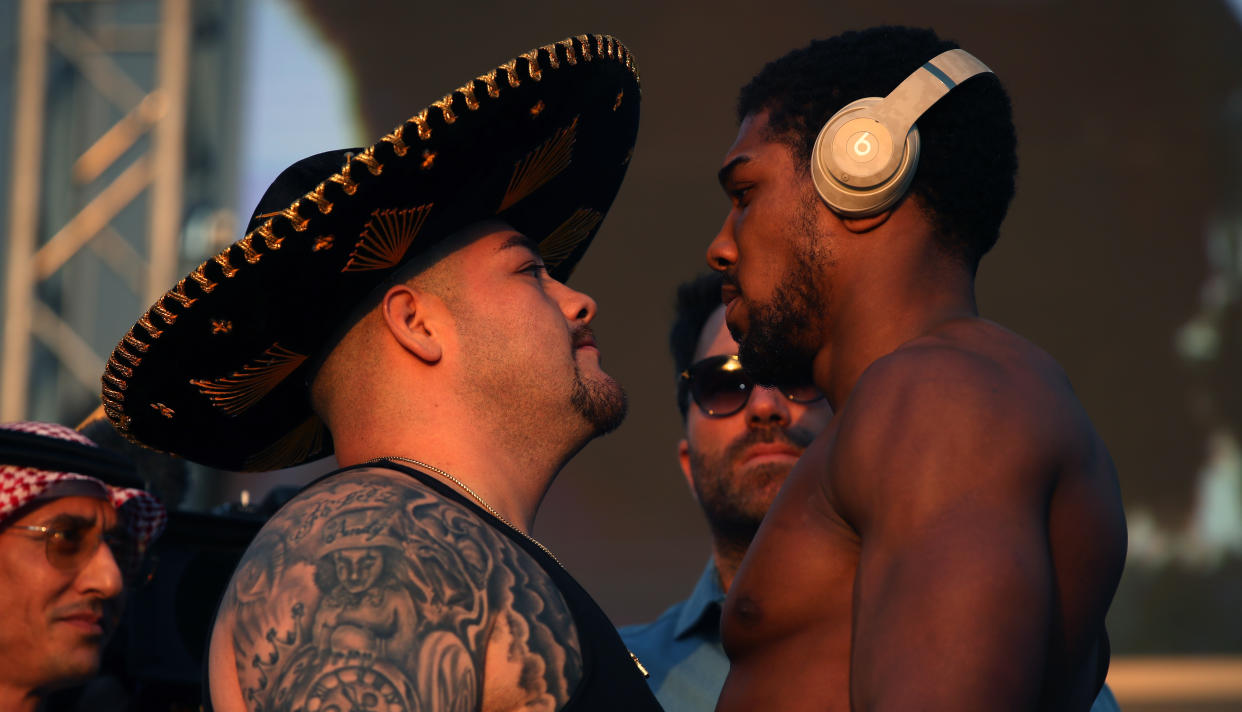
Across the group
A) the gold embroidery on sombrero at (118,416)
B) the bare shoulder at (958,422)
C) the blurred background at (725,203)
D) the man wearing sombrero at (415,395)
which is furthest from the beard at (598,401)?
the blurred background at (725,203)

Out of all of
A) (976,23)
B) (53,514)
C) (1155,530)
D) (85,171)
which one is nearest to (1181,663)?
(1155,530)

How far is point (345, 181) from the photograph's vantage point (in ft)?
6.95

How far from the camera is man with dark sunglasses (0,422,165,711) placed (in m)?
3.19

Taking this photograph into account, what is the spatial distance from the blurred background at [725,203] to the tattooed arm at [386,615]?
521 cm

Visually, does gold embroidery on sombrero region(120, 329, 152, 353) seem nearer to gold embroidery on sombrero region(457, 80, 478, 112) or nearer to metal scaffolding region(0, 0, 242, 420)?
gold embroidery on sombrero region(457, 80, 478, 112)

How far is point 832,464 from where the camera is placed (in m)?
1.75

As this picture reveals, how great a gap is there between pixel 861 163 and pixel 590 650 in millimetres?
980

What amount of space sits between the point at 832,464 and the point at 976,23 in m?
6.84

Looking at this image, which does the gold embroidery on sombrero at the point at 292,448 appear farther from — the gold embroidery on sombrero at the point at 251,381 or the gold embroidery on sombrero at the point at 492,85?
the gold embroidery on sombrero at the point at 492,85

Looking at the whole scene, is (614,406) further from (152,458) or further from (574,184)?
(152,458)

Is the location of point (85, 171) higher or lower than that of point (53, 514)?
higher

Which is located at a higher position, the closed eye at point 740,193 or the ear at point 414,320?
the closed eye at point 740,193

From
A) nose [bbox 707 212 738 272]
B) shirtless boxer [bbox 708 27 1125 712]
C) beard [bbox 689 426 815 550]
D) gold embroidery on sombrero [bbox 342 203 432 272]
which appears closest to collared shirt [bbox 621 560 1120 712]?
beard [bbox 689 426 815 550]

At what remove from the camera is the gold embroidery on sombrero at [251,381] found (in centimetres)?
241
